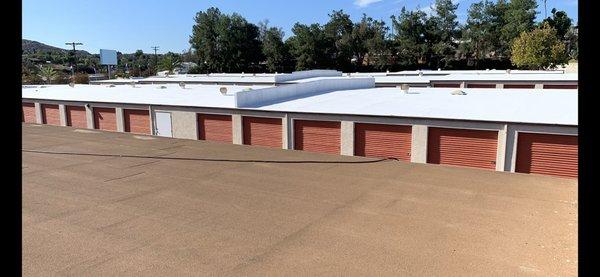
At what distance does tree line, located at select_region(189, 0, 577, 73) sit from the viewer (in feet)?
270

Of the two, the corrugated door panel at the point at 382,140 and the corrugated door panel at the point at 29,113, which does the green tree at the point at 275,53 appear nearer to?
the corrugated door panel at the point at 29,113

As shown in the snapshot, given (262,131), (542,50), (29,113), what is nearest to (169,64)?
(29,113)

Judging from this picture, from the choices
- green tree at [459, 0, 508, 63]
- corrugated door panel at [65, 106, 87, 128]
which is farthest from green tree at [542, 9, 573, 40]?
corrugated door panel at [65, 106, 87, 128]

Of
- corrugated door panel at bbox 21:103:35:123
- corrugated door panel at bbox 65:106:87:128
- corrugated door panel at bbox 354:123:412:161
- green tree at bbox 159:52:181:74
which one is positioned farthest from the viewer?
green tree at bbox 159:52:181:74

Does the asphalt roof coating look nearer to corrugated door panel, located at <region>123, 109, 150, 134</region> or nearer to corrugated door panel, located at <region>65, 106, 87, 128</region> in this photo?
corrugated door panel, located at <region>123, 109, 150, 134</region>

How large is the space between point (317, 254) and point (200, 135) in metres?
21.9

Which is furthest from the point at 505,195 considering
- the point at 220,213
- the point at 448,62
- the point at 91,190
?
the point at 448,62

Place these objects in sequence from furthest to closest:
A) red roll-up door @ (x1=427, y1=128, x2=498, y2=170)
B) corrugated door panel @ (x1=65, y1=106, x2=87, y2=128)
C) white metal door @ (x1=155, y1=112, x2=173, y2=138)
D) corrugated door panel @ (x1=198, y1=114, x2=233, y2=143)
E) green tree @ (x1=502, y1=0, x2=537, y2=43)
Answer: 1. green tree @ (x1=502, y1=0, x2=537, y2=43)
2. corrugated door panel @ (x1=65, y1=106, x2=87, y2=128)
3. white metal door @ (x1=155, y1=112, x2=173, y2=138)
4. corrugated door panel @ (x1=198, y1=114, x2=233, y2=143)
5. red roll-up door @ (x1=427, y1=128, x2=498, y2=170)

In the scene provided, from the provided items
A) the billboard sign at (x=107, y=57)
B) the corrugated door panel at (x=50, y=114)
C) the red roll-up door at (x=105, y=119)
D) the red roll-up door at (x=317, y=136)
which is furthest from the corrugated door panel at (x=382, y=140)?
the billboard sign at (x=107, y=57)

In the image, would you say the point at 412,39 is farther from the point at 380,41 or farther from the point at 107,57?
the point at 107,57

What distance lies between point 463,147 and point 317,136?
8845 millimetres

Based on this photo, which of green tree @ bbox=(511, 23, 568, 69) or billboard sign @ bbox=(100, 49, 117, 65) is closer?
green tree @ bbox=(511, 23, 568, 69)

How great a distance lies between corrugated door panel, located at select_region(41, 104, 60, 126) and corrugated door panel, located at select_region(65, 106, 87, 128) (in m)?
1.94

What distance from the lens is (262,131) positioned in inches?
1116
